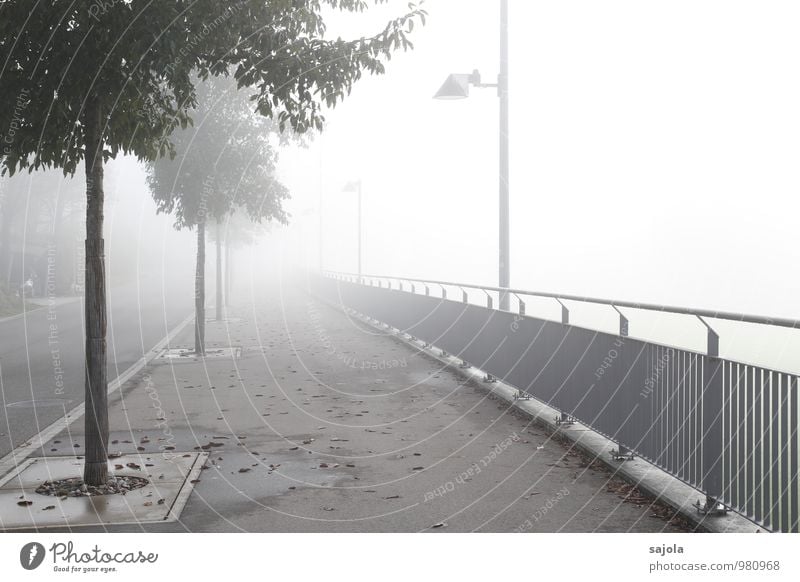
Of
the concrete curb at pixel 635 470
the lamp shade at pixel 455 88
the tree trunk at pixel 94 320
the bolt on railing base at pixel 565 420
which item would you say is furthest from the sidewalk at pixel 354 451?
the lamp shade at pixel 455 88

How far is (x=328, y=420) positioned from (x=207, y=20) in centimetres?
493

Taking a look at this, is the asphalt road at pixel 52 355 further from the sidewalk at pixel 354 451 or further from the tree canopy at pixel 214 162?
the tree canopy at pixel 214 162

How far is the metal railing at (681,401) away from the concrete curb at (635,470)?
0.43 ft

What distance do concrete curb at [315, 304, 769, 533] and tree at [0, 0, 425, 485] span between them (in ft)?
13.7

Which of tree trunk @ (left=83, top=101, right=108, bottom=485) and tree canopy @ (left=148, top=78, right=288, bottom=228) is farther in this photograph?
tree canopy @ (left=148, top=78, right=288, bottom=228)

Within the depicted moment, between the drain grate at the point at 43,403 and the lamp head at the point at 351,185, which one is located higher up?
the lamp head at the point at 351,185

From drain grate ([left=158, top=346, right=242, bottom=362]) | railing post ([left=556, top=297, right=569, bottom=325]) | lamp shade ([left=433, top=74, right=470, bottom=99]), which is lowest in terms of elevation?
drain grate ([left=158, top=346, right=242, bottom=362])

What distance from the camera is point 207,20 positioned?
739cm

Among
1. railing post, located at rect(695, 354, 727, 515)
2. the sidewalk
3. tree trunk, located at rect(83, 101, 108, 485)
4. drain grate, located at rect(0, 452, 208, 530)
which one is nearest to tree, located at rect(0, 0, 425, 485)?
tree trunk, located at rect(83, 101, 108, 485)

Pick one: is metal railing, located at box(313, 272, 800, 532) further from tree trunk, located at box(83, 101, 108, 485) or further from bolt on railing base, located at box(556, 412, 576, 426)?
tree trunk, located at box(83, 101, 108, 485)

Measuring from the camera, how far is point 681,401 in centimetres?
675

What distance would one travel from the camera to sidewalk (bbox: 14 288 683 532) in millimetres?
6309

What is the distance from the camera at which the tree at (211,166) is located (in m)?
17.3

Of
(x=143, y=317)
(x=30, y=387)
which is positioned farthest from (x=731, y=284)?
(x=30, y=387)
